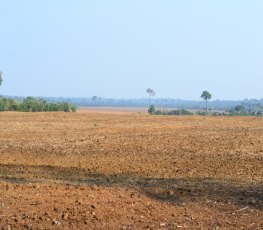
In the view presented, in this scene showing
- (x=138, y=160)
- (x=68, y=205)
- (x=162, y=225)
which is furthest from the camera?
(x=138, y=160)

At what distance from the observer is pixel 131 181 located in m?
12.6

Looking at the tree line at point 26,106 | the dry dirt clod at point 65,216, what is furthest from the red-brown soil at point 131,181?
the tree line at point 26,106

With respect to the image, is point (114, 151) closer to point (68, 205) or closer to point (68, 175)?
point (68, 175)

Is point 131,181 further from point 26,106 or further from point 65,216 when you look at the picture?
point 26,106

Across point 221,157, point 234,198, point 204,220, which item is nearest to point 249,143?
point 221,157

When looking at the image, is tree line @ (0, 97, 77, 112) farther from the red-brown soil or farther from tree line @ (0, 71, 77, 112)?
the red-brown soil

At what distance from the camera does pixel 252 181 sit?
1281 centimetres

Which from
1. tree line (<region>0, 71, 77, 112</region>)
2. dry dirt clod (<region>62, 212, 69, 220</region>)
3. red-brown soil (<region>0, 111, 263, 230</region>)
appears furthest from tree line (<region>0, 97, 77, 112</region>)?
dry dirt clod (<region>62, 212, 69, 220</region>)

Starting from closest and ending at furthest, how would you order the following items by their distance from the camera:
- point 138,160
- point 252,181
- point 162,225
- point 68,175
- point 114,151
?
1. point 162,225
2. point 252,181
3. point 68,175
4. point 138,160
5. point 114,151

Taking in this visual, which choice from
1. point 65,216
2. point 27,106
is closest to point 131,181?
point 65,216

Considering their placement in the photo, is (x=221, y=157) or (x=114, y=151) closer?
(x=221, y=157)

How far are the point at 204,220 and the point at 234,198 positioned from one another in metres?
1.74

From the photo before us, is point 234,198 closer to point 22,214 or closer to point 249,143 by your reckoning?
point 22,214

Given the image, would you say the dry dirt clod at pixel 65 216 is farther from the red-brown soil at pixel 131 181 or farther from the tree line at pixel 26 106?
the tree line at pixel 26 106
